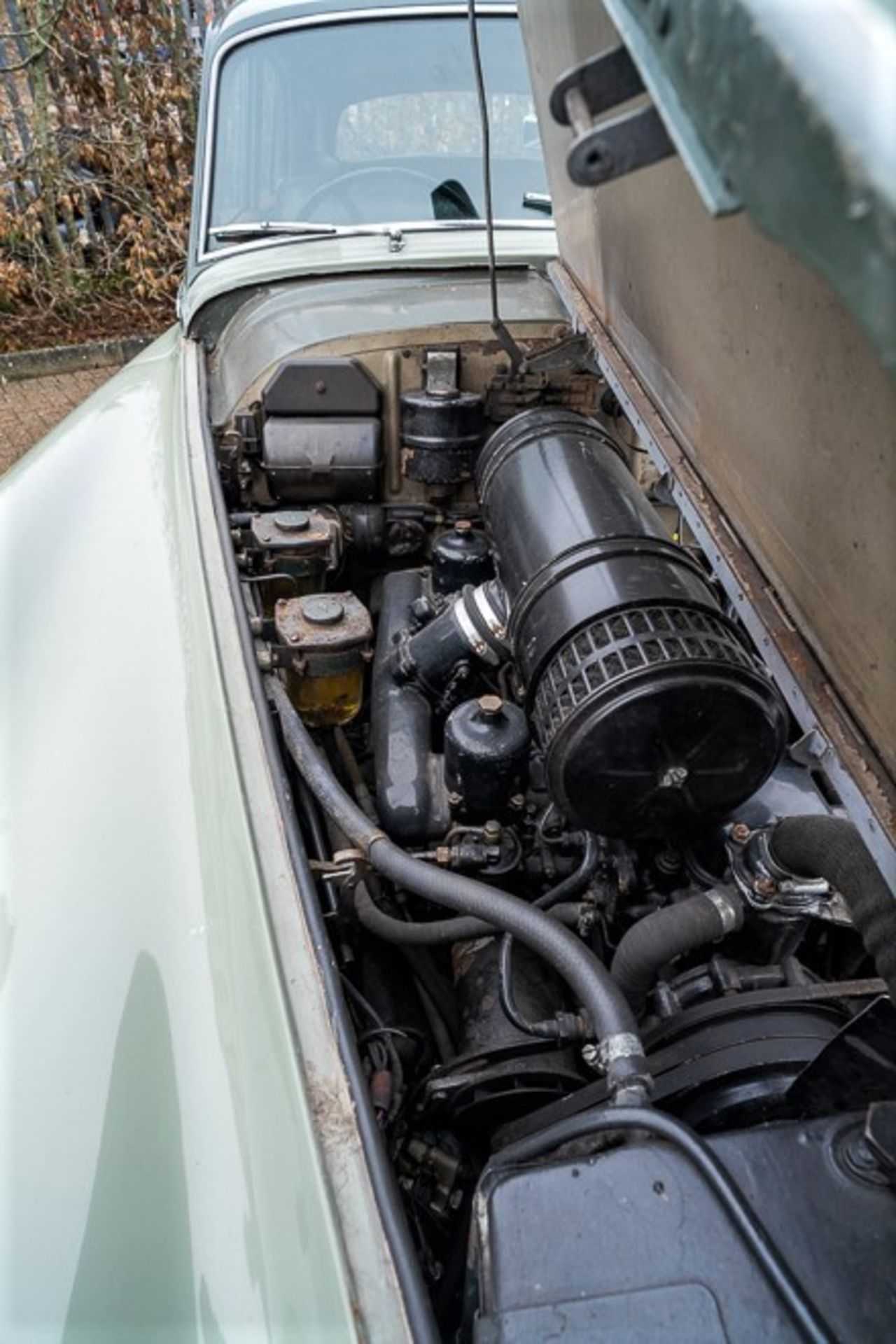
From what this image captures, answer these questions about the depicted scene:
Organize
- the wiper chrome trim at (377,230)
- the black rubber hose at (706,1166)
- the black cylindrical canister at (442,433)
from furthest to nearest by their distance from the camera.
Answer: the wiper chrome trim at (377,230)
the black cylindrical canister at (442,433)
the black rubber hose at (706,1166)

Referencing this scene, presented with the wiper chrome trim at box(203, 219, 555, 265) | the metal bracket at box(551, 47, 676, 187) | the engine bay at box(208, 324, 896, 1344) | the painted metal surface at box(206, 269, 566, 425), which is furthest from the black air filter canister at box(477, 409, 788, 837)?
the wiper chrome trim at box(203, 219, 555, 265)

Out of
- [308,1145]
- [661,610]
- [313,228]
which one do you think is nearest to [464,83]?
[313,228]

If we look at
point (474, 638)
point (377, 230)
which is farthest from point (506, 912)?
point (377, 230)

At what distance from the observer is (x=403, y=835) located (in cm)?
146

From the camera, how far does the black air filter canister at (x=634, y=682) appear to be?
111 centimetres

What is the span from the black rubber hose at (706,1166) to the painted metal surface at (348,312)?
1.65 meters

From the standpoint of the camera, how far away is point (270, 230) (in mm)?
2525

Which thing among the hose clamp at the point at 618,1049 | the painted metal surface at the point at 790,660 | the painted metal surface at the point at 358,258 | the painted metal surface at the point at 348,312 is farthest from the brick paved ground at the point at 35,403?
the hose clamp at the point at 618,1049

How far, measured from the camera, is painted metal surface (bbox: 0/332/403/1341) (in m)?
0.75

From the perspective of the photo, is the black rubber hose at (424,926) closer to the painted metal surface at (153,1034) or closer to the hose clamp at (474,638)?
the painted metal surface at (153,1034)

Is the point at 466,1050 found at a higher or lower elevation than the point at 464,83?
lower

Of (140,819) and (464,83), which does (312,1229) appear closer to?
(140,819)

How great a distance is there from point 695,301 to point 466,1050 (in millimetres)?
1021

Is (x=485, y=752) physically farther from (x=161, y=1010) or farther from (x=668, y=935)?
(x=161, y=1010)
